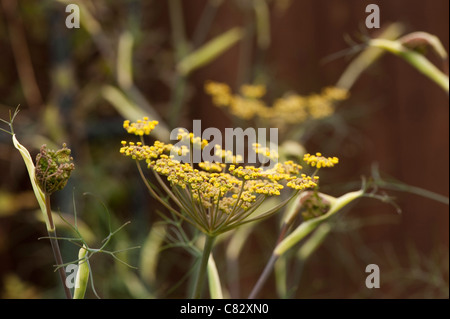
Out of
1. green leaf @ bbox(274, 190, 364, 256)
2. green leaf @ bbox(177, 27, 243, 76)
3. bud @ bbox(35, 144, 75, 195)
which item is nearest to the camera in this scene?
bud @ bbox(35, 144, 75, 195)

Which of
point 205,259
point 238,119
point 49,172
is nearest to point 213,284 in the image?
point 205,259

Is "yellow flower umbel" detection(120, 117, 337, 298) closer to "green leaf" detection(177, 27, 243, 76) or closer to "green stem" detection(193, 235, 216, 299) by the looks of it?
"green stem" detection(193, 235, 216, 299)

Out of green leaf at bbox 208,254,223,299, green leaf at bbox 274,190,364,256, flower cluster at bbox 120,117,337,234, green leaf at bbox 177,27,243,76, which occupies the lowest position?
green leaf at bbox 208,254,223,299

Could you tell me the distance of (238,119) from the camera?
1.18 meters

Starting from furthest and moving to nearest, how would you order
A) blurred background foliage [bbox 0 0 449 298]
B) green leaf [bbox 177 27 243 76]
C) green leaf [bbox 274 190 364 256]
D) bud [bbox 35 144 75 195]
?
blurred background foliage [bbox 0 0 449 298] < green leaf [bbox 177 27 243 76] < green leaf [bbox 274 190 364 256] < bud [bbox 35 144 75 195]

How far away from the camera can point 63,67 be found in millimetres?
1367

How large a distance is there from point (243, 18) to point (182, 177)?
3.50 feet

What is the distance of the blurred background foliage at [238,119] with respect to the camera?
1325 mm

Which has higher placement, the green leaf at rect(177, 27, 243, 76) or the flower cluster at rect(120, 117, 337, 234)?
the green leaf at rect(177, 27, 243, 76)

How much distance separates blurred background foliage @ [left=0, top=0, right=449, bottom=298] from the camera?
133 centimetres

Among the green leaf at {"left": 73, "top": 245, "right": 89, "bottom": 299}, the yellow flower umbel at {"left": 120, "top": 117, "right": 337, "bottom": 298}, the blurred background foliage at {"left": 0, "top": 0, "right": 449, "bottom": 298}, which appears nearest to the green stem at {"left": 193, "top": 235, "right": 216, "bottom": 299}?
the yellow flower umbel at {"left": 120, "top": 117, "right": 337, "bottom": 298}

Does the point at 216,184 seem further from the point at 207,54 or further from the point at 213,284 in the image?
the point at 207,54

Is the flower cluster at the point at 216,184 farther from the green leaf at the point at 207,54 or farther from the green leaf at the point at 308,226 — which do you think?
the green leaf at the point at 207,54

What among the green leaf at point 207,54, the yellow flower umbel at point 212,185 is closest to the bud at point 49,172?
the yellow flower umbel at point 212,185
